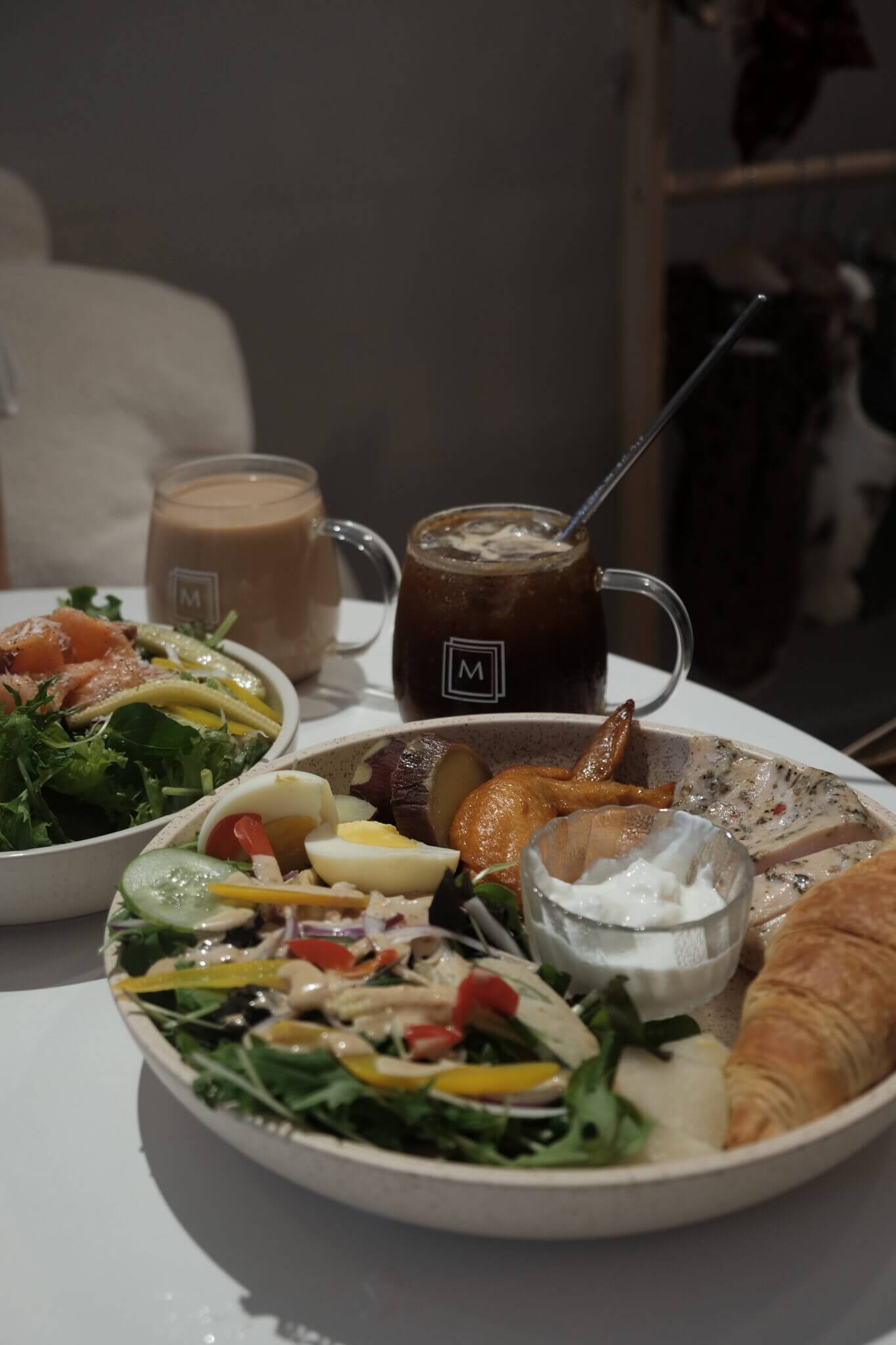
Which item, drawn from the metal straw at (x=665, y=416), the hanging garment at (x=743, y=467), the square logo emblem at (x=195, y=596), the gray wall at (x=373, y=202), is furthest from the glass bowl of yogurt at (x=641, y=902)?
the gray wall at (x=373, y=202)

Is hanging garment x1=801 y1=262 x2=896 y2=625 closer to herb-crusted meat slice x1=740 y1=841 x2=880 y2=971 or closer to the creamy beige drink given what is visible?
the creamy beige drink

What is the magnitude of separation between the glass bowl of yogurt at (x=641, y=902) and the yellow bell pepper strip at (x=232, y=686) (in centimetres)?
54

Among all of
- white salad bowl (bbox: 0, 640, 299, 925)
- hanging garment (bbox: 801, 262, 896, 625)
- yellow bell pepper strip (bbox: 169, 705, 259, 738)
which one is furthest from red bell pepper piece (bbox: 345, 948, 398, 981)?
hanging garment (bbox: 801, 262, 896, 625)

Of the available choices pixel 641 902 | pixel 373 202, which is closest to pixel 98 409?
pixel 373 202

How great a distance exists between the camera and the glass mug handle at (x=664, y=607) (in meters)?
1.56

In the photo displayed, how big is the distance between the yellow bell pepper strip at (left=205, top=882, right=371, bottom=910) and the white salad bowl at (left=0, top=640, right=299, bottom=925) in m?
0.19

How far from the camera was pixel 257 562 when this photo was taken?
1812 mm

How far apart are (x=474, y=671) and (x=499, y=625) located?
0.22ft

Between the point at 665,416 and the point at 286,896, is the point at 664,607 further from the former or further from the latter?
the point at 286,896

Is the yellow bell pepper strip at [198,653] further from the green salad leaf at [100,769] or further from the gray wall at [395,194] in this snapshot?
the gray wall at [395,194]

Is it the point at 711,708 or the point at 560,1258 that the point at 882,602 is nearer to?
the point at 711,708

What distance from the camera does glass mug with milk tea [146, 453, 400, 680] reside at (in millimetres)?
1812

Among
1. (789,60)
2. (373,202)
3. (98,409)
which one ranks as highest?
(789,60)

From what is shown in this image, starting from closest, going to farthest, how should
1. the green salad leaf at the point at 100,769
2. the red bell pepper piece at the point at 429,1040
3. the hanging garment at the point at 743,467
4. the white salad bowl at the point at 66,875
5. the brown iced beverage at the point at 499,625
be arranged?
the red bell pepper piece at the point at 429,1040, the white salad bowl at the point at 66,875, the green salad leaf at the point at 100,769, the brown iced beverage at the point at 499,625, the hanging garment at the point at 743,467
